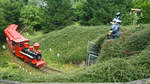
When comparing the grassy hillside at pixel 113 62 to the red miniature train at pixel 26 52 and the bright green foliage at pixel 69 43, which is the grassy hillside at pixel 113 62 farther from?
the red miniature train at pixel 26 52

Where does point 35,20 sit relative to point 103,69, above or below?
below

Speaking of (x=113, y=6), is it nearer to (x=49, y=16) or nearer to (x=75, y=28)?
(x=75, y=28)

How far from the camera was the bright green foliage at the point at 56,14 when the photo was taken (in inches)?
984

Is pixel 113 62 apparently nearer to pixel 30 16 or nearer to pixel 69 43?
pixel 69 43

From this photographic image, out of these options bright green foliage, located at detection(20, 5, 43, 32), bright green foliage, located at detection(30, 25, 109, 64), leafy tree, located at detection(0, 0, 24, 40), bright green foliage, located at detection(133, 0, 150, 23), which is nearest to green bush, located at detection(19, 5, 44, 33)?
bright green foliage, located at detection(20, 5, 43, 32)

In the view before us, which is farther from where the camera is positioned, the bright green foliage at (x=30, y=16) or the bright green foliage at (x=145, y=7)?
the bright green foliage at (x=30, y=16)

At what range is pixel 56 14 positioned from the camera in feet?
81.9

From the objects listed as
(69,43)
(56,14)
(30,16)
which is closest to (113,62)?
(69,43)

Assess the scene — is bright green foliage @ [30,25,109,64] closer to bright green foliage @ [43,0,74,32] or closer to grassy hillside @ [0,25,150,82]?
grassy hillside @ [0,25,150,82]

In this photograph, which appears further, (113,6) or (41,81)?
(113,6)

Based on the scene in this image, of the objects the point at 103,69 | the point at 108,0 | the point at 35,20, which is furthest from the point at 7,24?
the point at 103,69

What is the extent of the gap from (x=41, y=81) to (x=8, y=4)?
20.5 meters

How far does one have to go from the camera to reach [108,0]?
25.4m

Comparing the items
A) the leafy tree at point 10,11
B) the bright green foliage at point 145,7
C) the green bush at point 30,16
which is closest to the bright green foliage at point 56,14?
the green bush at point 30,16
